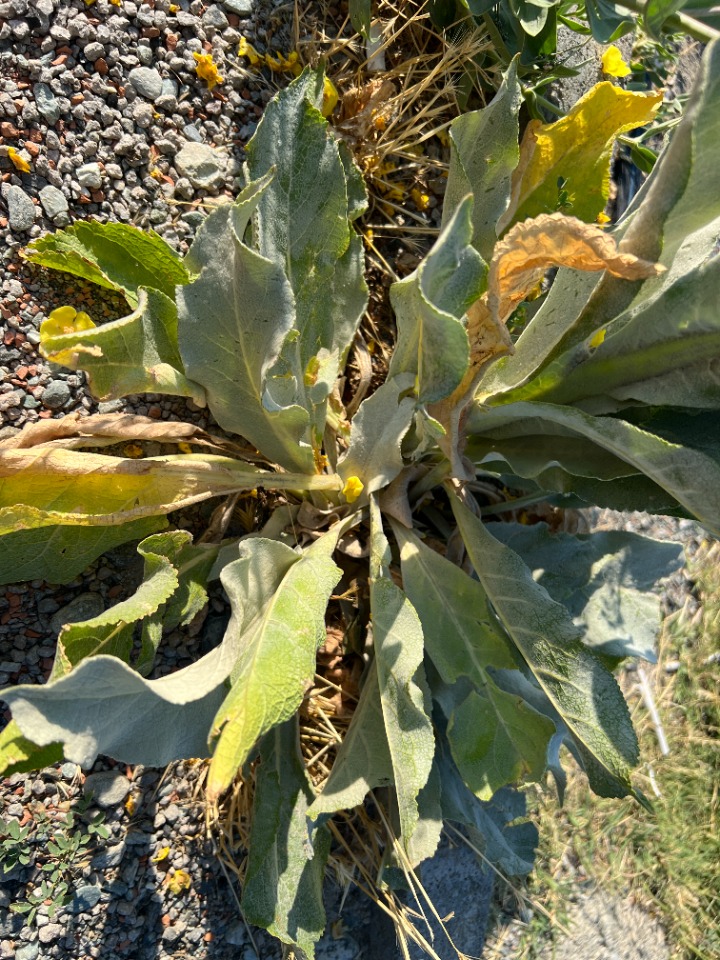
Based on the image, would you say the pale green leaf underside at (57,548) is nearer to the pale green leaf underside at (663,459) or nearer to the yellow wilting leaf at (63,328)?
the yellow wilting leaf at (63,328)

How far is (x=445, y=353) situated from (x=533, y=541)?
1.61 feet

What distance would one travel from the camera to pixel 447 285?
0.78 meters

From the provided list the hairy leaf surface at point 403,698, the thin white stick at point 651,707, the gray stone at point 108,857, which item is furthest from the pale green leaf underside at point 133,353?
the thin white stick at point 651,707

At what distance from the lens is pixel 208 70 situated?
3.84ft

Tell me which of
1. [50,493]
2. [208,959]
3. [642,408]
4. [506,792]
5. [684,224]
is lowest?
[208,959]

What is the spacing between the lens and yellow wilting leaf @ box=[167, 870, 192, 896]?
1.20 metres

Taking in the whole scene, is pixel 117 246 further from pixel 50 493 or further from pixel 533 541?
pixel 533 541

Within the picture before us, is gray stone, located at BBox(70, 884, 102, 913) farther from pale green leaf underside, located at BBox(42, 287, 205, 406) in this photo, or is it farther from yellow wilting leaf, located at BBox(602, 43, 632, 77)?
yellow wilting leaf, located at BBox(602, 43, 632, 77)

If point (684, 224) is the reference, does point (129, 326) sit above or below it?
below

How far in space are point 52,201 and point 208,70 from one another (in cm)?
31

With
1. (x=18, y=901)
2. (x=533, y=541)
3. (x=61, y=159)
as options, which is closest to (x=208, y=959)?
(x=18, y=901)

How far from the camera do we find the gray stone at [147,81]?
1135 millimetres

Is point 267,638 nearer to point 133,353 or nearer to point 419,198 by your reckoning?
point 133,353

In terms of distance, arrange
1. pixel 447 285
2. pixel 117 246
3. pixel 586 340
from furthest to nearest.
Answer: pixel 117 246, pixel 586 340, pixel 447 285
